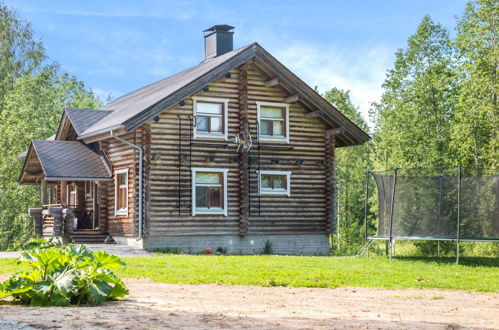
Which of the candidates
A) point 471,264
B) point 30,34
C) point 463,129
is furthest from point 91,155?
point 30,34

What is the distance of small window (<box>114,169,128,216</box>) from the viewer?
2703 cm

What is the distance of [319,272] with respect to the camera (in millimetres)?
16906

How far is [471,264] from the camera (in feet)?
70.4

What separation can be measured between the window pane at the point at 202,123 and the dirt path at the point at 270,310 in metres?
13.0

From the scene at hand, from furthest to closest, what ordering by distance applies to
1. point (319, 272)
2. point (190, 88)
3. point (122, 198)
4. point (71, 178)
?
point (122, 198) → point (71, 178) → point (190, 88) → point (319, 272)

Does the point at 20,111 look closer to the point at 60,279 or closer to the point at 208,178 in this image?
the point at 208,178

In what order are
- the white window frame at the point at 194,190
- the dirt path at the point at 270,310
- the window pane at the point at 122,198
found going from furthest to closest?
the window pane at the point at 122,198 < the white window frame at the point at 194,190 < the dirt path at the point at 270,310

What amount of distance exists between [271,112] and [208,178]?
11.6 feet

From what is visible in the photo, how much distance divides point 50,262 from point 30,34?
4360 cm

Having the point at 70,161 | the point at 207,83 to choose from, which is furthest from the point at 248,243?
the point at 70,161

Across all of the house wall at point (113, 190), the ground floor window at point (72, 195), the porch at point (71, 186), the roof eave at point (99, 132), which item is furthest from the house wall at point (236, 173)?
the ground floor window at point (72, 195)

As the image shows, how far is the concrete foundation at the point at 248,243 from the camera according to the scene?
25891 mm

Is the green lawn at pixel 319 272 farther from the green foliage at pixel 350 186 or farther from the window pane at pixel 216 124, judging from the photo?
the green foliage at pixel 350 186

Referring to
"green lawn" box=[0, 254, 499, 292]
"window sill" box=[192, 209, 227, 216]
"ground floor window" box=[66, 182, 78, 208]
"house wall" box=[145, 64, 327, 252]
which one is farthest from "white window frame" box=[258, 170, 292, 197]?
"ground floor window" box=[66, 182, 78, 208]
